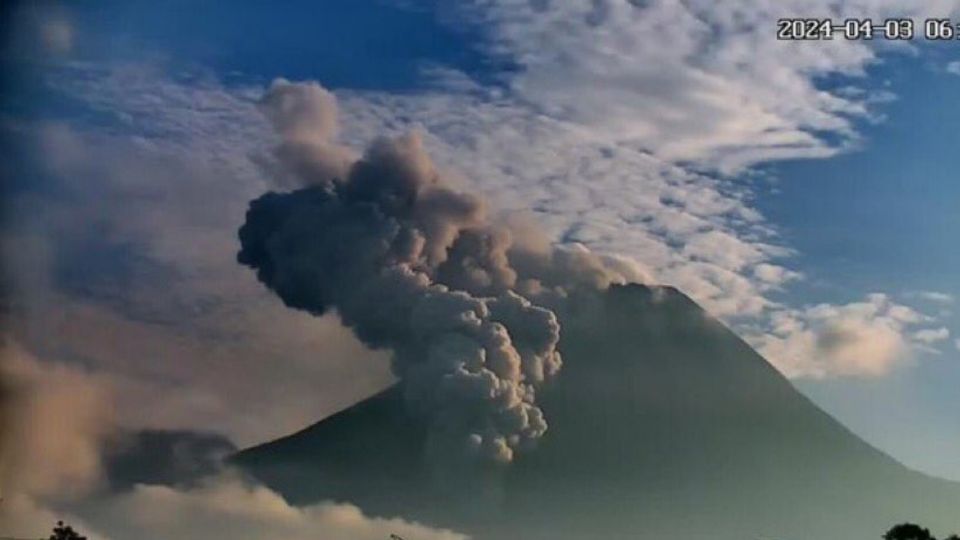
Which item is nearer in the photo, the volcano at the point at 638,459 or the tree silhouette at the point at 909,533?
the tree silhouette at the point at 909,533

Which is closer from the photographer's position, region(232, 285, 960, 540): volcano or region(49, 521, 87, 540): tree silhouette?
region(49, 521, 87, 540): tree silhouette

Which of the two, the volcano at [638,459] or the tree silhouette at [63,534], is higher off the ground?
the volcano at [638,459]

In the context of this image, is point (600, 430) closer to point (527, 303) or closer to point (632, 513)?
point (632, 513)

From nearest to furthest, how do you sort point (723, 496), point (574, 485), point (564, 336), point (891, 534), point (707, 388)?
1. point (891, 534)
2. point (723, 496)
3. point (574, 485)
4. point (564, 336)
5. point (707, 388)

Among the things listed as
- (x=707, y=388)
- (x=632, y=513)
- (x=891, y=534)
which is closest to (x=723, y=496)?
(x=632, y=513)

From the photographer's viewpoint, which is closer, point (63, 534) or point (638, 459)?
point (63, 534)

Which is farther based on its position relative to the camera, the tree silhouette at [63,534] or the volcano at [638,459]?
the volcano at [638,459]

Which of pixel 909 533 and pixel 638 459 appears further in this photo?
pixel 638 459

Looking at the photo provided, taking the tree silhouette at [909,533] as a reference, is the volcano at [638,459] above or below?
above
